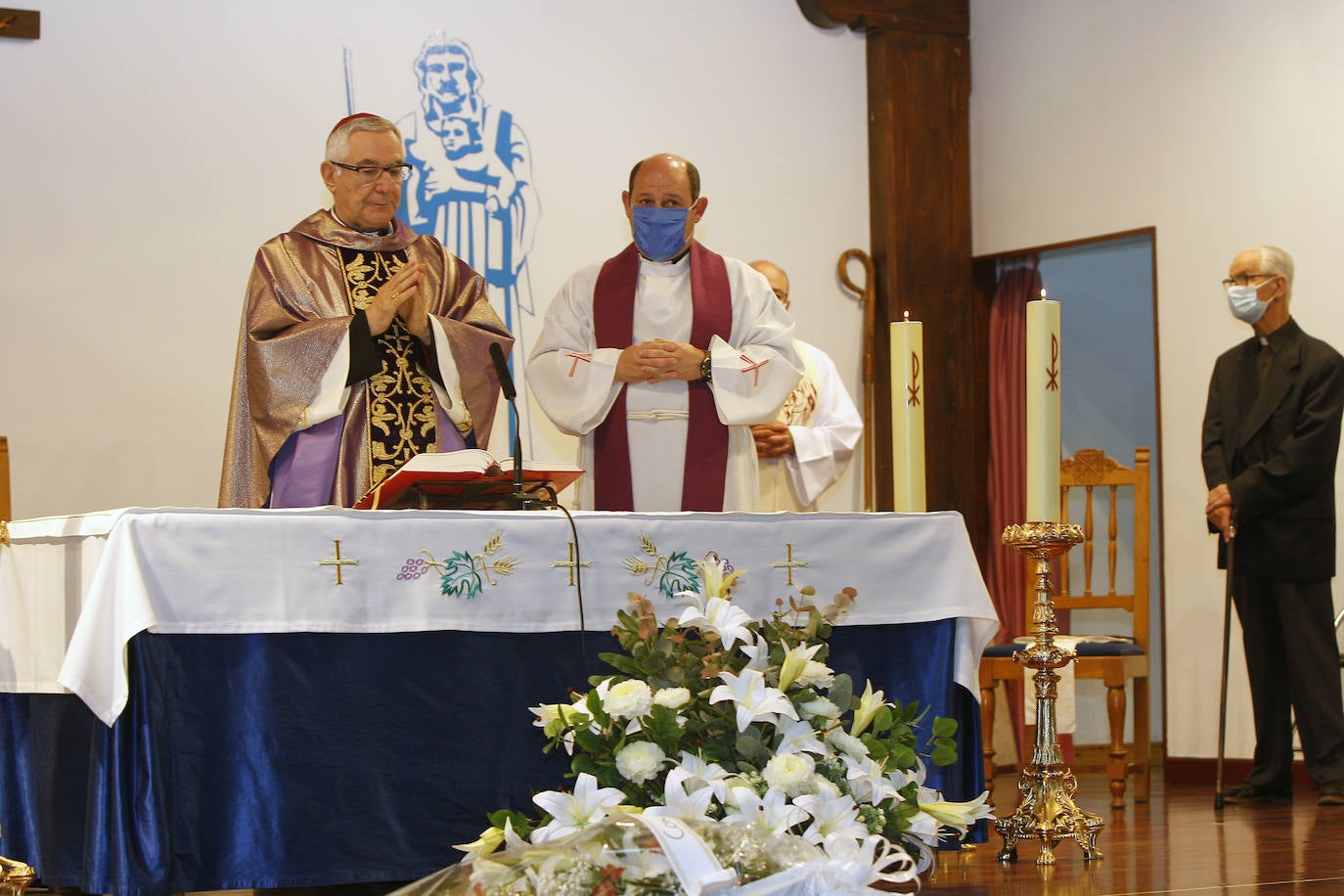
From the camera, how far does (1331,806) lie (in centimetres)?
536

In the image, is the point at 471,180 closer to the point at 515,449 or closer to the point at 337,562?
the point at 515,449

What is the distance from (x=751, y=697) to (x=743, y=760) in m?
0.09

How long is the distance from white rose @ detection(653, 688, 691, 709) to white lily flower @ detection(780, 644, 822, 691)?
17cm

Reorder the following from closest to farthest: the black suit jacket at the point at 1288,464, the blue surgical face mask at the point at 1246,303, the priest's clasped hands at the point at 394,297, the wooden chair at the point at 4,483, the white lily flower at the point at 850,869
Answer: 1. the white lily flower at the point at 850,869
2. the priest's clasped hands at the point at 394,297
3. the wooden chair at the point at 4,483
4. the black suit jacket at the point at 1288,464
5. the blue surgical face mask at the point at 1246,303

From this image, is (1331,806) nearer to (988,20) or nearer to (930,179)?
(930,179)

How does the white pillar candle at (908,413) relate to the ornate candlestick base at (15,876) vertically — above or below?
above

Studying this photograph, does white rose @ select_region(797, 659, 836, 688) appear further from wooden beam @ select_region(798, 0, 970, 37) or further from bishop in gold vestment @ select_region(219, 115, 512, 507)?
wooden beam @ select_region(798, 0, 970, 37)

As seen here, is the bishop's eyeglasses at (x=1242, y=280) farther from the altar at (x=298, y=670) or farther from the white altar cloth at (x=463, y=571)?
the altar at (x=298, y=670)

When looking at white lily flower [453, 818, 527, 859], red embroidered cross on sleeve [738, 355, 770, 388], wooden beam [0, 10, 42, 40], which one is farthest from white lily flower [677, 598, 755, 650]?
wooden beam [0, 10, 42, 40]

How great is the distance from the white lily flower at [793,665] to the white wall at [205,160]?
4220 mm

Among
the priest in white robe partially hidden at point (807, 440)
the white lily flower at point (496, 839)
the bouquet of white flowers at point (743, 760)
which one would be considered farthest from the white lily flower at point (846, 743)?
the priest in white robe partially hidden at point (807, 440)

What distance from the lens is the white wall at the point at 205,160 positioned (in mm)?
5820

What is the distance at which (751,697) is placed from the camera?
218cm

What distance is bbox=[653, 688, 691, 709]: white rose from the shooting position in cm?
217
